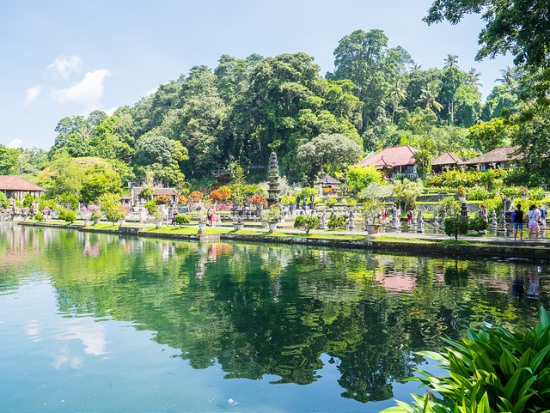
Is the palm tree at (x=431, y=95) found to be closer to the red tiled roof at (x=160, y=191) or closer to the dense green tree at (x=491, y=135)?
the dense green tree at (x=491, y=135)

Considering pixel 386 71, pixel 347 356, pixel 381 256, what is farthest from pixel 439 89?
pixel 347 356

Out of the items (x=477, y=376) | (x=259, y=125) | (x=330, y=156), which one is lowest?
(x=477, y=376)

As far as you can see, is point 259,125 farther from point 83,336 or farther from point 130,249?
point 83,336

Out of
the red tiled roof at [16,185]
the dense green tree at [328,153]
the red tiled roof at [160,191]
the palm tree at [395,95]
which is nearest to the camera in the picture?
the dense green tree at [328,153]

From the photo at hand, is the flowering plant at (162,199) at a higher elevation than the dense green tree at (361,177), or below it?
below

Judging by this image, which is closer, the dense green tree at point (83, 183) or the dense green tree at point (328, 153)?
the dense green tree at point (328, 153)

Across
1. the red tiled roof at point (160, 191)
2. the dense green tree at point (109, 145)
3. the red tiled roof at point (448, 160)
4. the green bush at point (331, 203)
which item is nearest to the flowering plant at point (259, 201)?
the green bush at point (331, 203)

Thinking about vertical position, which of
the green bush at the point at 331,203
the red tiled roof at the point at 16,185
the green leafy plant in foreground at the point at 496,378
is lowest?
the green leafy plant in foreground at the point at 496,378

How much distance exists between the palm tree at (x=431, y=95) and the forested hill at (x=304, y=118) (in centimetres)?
17

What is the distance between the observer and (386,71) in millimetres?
77938

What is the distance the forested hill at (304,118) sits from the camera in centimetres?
5725

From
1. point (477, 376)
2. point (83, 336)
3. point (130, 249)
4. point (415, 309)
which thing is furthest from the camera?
point (130, 249)

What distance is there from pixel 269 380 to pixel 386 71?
257 ft

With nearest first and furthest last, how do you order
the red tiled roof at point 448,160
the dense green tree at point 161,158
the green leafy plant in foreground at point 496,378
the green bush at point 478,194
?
1. the green leafy plant in foreground at point 496,378
2. the green bush at point 478,194
3. the red tiled roof at point 448,160
4. the dense green tree at point 161,158
